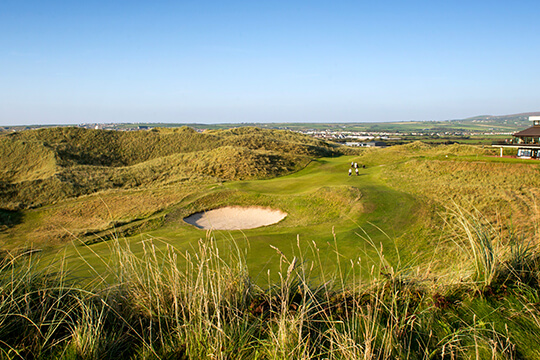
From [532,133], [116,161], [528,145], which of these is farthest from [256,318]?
[116,161]

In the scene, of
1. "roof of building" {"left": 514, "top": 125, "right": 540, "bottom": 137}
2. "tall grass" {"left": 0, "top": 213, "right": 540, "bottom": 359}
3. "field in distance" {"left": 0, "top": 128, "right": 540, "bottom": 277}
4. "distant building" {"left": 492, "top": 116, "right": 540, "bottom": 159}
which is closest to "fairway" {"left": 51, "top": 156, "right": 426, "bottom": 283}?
"field in distance" {"left": 0, "top": 128, "right": 540, "bottom": 277}

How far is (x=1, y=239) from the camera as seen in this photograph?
709 inches

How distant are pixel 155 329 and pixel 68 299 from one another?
1305 millimetres

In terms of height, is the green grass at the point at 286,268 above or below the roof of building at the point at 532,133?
below

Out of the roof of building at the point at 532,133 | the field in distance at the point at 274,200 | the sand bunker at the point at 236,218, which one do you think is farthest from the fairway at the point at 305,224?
the roof of building at the point at 532,133

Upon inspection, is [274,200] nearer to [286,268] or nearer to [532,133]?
[286,268]

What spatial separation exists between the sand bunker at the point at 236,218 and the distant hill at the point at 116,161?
32.0 feet

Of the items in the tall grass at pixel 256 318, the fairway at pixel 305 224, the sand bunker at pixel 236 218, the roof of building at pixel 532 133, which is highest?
the roof of building at pixel 532 133

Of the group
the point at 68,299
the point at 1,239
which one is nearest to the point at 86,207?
the point at 1,239

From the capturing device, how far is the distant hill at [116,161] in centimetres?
2961

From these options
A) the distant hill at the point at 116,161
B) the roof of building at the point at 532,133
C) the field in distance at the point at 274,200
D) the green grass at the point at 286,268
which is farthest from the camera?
the distant hill at the point at 116,161

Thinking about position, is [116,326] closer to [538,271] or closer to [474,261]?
[474,261]

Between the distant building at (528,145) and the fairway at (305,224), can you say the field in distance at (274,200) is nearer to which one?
the fairway at (305,224)

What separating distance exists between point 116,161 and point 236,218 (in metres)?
35.5
